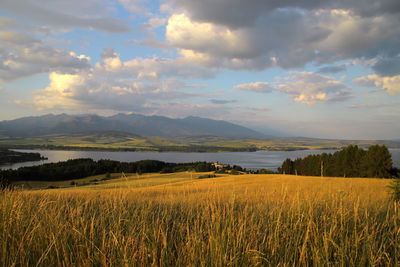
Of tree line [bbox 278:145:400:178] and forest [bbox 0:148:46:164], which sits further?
forest [bbox 0:148:46:164]

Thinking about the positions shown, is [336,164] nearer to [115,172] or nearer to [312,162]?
[312,162]

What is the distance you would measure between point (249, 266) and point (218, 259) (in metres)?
0.35

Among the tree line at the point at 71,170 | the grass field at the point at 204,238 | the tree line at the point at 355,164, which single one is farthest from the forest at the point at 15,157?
the grass field at the point at 204,238

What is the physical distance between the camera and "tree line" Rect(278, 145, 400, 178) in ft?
136

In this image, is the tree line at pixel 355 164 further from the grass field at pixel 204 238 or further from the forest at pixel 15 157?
the forest at pixel 15 157

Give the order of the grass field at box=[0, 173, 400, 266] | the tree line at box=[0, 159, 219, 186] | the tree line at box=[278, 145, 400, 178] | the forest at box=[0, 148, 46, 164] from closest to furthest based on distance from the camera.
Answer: the grass field at box=[0, 173, 400, 266]
the tree line at box=[278, 145, 400, 178]
the tree line at box=[0, 159, 219, 186]
the forest at box=[0, 148, 46, 164]

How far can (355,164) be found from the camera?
154 feet

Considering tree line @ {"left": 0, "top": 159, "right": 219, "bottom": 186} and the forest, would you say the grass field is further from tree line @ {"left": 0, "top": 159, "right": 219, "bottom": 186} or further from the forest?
the forest

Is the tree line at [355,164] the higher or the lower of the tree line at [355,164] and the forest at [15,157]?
the higher

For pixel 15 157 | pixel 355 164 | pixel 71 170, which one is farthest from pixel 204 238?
pixel 15 157

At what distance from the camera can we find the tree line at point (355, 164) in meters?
41.4

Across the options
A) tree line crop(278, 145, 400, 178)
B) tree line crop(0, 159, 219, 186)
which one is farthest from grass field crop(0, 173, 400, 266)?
tree line crop(0, 159, 219, 186)

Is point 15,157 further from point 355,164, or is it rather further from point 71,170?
point 355,164

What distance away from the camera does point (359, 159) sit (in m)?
46.5
